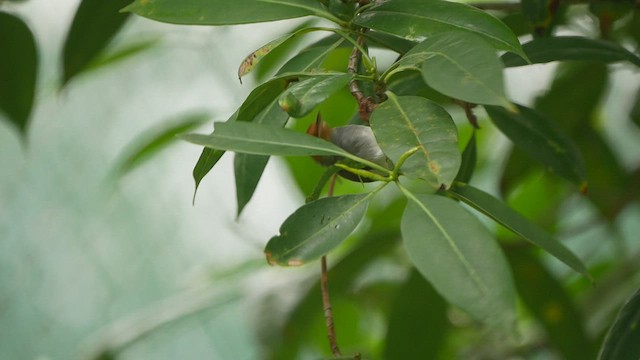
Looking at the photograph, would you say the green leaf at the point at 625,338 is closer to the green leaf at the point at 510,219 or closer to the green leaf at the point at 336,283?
the green leaf at the point at 510,219

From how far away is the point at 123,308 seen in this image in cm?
200

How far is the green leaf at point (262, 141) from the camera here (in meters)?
0.41

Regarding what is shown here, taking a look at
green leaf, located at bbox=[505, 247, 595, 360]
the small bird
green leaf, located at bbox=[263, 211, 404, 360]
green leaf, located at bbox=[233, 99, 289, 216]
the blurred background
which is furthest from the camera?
the blurred background

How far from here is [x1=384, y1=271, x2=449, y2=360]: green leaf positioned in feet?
2.99

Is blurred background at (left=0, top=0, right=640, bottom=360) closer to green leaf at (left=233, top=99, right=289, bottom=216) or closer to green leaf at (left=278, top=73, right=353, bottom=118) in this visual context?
green leaf at (left=233, top=99, right=289, bottom=216)

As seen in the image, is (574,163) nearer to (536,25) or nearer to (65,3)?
(536,25)

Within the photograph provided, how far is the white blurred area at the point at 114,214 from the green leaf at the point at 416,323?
3.41 ft

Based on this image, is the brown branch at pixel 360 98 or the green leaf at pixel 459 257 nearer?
the green leaf at pixel 459 257

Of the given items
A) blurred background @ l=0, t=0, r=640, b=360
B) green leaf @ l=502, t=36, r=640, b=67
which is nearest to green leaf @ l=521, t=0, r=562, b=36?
green leaf @ l=502, t=36, r=640, b=67

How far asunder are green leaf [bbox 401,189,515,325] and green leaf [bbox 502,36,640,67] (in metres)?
0.25

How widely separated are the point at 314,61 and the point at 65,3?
64.4 inches

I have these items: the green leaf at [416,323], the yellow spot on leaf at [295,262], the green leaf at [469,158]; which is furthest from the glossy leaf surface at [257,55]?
the green leaf at [416,323]

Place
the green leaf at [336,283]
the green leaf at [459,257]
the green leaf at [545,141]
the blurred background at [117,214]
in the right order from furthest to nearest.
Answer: the blurred background at [117,214] → the green leaf at [336,283] → the green leaf at [545,141] → the green leaf at [459,257]

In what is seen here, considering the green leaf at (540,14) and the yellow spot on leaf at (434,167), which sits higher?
the yellow spot on leaf at (434,167)
